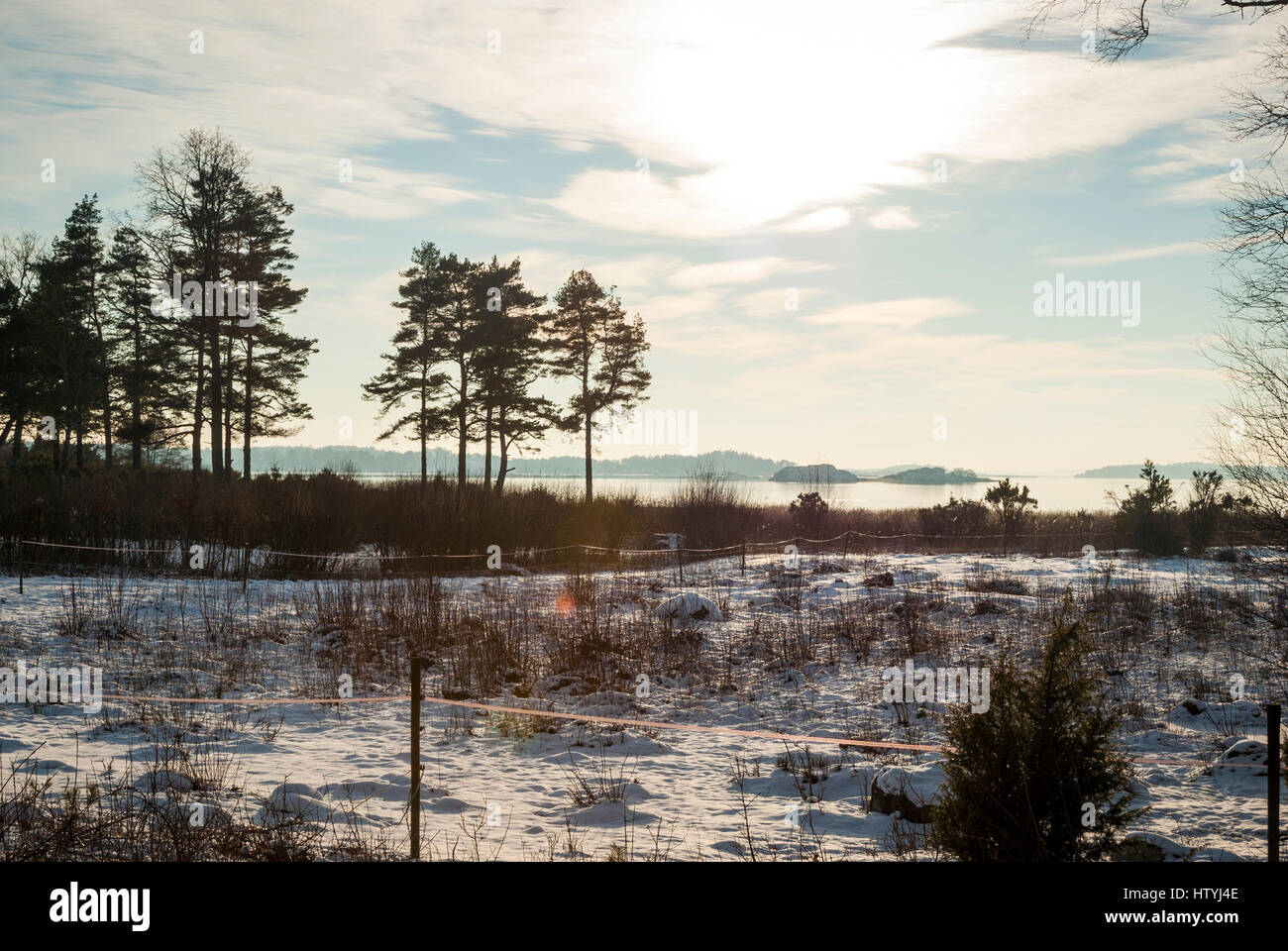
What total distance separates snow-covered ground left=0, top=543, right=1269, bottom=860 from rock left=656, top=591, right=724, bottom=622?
6 centimetres

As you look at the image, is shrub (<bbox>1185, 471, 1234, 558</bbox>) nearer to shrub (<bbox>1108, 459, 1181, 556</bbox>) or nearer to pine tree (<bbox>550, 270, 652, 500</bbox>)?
shrub (<bbox>1108, 459, 1181, 556</bbox>)

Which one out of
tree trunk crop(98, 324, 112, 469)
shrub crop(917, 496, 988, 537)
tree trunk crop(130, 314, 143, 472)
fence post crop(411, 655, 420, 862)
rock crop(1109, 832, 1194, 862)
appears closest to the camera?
rock crop(1109, 832, 1194, 862)

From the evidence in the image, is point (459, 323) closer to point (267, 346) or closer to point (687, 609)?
point (267, 346)

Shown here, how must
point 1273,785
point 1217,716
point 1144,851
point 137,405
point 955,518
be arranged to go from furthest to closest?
point 137,405 → point 955,518 → point 1217,716 → point 1144,851 → point 1273,785

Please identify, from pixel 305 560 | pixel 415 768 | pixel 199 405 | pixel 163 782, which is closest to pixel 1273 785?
pixel 415 768

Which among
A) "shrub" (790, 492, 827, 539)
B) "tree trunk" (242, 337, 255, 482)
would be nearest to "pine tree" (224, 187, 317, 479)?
"tree trunk" (242, 337, 255, 482)

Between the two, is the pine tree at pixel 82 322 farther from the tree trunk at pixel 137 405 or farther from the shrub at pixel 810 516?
the shrub at pixel 810 516

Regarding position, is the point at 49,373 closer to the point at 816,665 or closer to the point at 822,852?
the point at 816,665

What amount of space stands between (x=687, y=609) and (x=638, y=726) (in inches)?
190

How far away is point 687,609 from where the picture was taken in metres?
14.5

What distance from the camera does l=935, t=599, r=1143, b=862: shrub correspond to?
4457 mm
